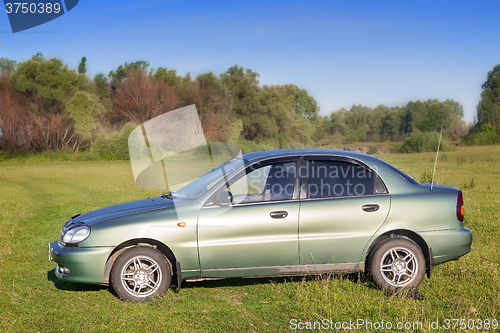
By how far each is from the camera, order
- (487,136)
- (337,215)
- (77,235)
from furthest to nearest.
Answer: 1. (487,136)
2. (337,215)
3. (77,235)

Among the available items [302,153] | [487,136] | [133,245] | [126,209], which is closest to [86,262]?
[133,245]

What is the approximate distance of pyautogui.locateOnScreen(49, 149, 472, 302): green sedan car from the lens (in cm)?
493

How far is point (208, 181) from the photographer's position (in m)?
5.72

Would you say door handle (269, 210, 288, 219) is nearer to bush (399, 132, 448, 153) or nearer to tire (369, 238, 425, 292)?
tire (369, 238, 425, 292)

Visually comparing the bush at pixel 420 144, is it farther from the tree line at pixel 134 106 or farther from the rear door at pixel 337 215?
the rear door at pixel 337 215

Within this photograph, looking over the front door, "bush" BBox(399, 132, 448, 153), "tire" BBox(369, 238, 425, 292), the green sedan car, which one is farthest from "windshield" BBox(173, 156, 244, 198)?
"bush" BBox(399, 132, 448, 153)

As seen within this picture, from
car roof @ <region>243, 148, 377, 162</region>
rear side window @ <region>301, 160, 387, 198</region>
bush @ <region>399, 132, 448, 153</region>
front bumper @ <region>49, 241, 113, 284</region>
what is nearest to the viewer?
front bumper @ <region>49, 241, 113, 284</region>

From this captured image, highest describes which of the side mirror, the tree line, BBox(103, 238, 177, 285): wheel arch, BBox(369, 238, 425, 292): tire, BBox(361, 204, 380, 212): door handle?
the tree line

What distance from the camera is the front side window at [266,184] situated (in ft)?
17.4

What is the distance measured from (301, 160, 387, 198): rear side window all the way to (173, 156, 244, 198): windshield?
88 centimetres

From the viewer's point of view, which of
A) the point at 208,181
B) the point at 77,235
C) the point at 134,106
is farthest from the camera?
the point at 134,106

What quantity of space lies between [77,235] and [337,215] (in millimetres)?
2915

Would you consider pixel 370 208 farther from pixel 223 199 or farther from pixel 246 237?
pixel 223 199

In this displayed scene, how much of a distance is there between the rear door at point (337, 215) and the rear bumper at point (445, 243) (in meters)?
0.61
